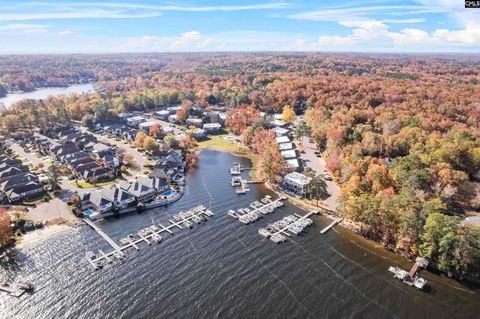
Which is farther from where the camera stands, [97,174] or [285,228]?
[97,174]

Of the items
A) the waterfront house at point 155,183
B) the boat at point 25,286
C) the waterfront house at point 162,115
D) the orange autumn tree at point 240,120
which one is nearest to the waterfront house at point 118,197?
the waterfront house at point 155,183

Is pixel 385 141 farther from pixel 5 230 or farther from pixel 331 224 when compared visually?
pixel 5 230

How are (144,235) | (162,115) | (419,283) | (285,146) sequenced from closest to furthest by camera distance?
1. (419,283)
2. (144,235)
3. (285,146)
4. (162,115)

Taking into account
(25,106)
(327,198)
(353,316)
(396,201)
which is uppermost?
(25,106)

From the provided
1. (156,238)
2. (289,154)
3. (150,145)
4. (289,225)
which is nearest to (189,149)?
(150,145)

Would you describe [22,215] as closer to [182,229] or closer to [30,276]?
[30,276]

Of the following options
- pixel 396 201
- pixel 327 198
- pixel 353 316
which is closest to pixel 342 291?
pixel 353 316
